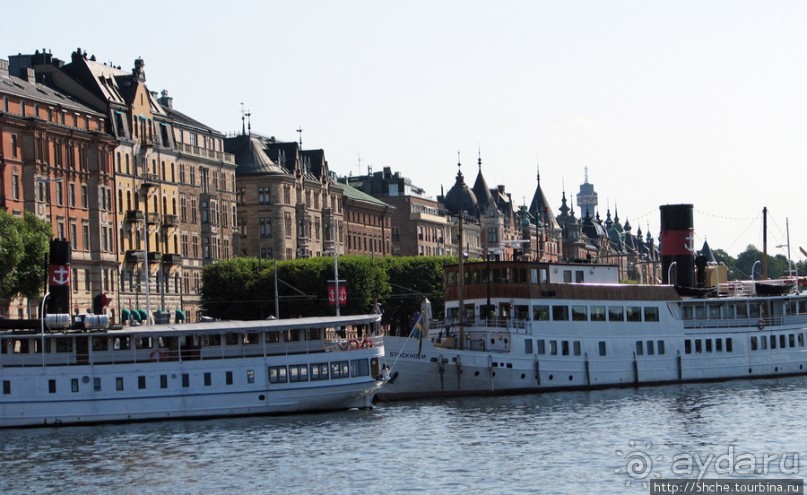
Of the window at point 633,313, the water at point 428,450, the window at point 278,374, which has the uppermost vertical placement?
the window at point 633,313

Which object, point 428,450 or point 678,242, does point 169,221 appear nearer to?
point 678,242

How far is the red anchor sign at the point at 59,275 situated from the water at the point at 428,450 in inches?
313

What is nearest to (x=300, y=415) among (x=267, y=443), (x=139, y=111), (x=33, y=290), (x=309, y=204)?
(x=267, y=443)

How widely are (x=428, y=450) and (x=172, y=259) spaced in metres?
64.0

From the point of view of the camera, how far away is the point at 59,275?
7338 cm

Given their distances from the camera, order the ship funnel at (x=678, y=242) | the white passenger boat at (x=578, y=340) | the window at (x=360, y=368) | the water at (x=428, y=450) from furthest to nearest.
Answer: the ship funnel at (x=678, y=242) < the white passenger boat at (x=578, y=340) < the window at (x=360, y=368) < the water at (x=428, y=450)

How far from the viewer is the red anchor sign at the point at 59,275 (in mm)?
73062

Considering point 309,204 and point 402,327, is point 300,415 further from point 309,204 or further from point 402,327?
point 309,204

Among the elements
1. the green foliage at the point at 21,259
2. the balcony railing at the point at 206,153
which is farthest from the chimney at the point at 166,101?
the green foliage at the point at 21,259

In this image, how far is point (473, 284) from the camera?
8562 centimetres

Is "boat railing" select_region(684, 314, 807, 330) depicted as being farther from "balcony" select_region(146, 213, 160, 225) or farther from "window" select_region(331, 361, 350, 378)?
"balcony" select_region(146, 213, 160, 225)

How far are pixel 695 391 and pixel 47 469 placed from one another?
36.8 m

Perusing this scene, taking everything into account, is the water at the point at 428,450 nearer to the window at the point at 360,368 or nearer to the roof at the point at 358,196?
the window at the point at 360,368

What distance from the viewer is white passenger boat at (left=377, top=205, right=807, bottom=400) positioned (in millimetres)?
81125
